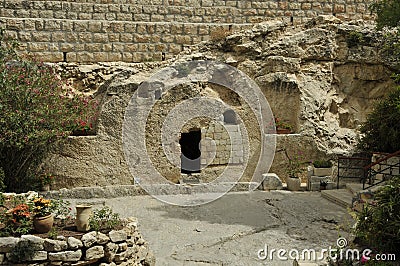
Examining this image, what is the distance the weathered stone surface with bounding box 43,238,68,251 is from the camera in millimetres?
6227

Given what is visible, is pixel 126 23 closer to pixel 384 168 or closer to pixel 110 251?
pixel 384 168

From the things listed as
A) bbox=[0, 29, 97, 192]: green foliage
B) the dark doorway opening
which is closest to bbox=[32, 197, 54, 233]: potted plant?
bbox=[0, 29, 97, 192]: green foliage

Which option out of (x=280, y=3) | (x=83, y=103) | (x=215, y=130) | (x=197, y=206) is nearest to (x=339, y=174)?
(x=215, y=130)

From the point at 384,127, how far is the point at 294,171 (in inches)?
107

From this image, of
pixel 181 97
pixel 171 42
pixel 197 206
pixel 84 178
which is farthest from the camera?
pixel 171 42

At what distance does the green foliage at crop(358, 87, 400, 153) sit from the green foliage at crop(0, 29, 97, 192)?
790 cm

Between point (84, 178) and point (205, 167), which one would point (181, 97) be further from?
point (84, 178)

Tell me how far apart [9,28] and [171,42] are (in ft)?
16.7

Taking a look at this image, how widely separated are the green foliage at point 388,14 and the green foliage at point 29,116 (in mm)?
9587

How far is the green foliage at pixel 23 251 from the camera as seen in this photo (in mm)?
6211

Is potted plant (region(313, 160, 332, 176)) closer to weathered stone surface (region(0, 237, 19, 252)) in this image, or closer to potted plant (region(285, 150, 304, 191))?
potted plant (region(285, 150, 304, 191))

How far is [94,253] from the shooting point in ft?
20.9

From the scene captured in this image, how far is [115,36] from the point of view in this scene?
1410cm

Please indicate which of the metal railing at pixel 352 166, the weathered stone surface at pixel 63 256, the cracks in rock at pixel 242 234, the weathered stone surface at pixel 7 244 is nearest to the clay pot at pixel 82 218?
the weathered stone surface at pixel 63 256
